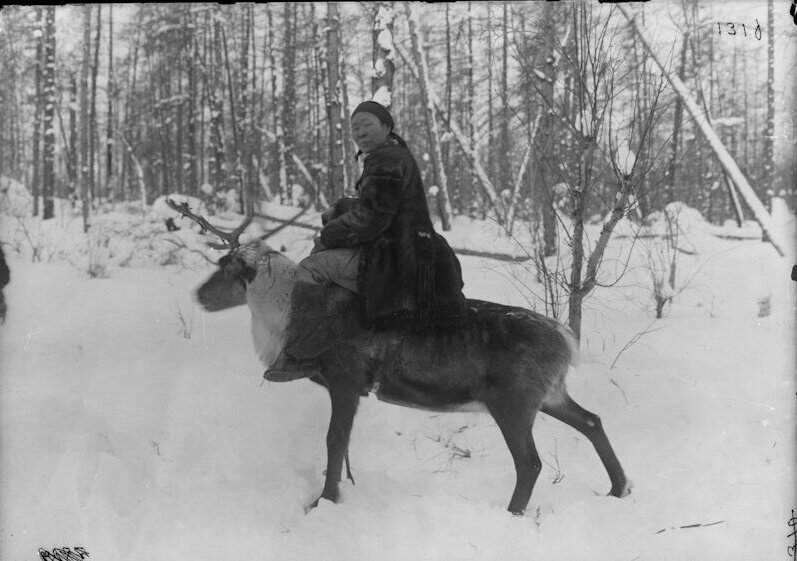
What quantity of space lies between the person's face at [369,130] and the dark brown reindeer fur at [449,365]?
0.89 m

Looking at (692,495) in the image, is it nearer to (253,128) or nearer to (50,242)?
(50,242)

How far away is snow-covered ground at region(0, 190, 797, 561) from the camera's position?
3.23 meters

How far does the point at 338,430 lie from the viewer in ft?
Answer: 11.3

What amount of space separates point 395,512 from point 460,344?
3.55ft

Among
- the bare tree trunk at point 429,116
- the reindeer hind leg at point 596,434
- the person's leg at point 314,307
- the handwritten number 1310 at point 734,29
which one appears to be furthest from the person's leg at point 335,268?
the bare tree trunk at point 429,116

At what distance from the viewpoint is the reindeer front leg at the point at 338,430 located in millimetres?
3439

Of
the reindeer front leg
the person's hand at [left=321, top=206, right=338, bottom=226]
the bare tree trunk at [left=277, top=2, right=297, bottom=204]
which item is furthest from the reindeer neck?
the bare tree trunk at [left=277, top=2, right=297, bottom=204]

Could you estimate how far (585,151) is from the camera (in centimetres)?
465

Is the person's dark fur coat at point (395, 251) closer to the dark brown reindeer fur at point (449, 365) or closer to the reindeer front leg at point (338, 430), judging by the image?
the dark brown reindeer fur at point (449, 365)

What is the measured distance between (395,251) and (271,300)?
0.85 meters

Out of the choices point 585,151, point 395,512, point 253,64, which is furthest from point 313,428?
point 253,64

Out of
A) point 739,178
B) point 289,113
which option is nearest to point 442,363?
point 739,178

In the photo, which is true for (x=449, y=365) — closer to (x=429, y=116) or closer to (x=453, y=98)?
(x=429, y=116)

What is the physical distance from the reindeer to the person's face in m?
0.90
